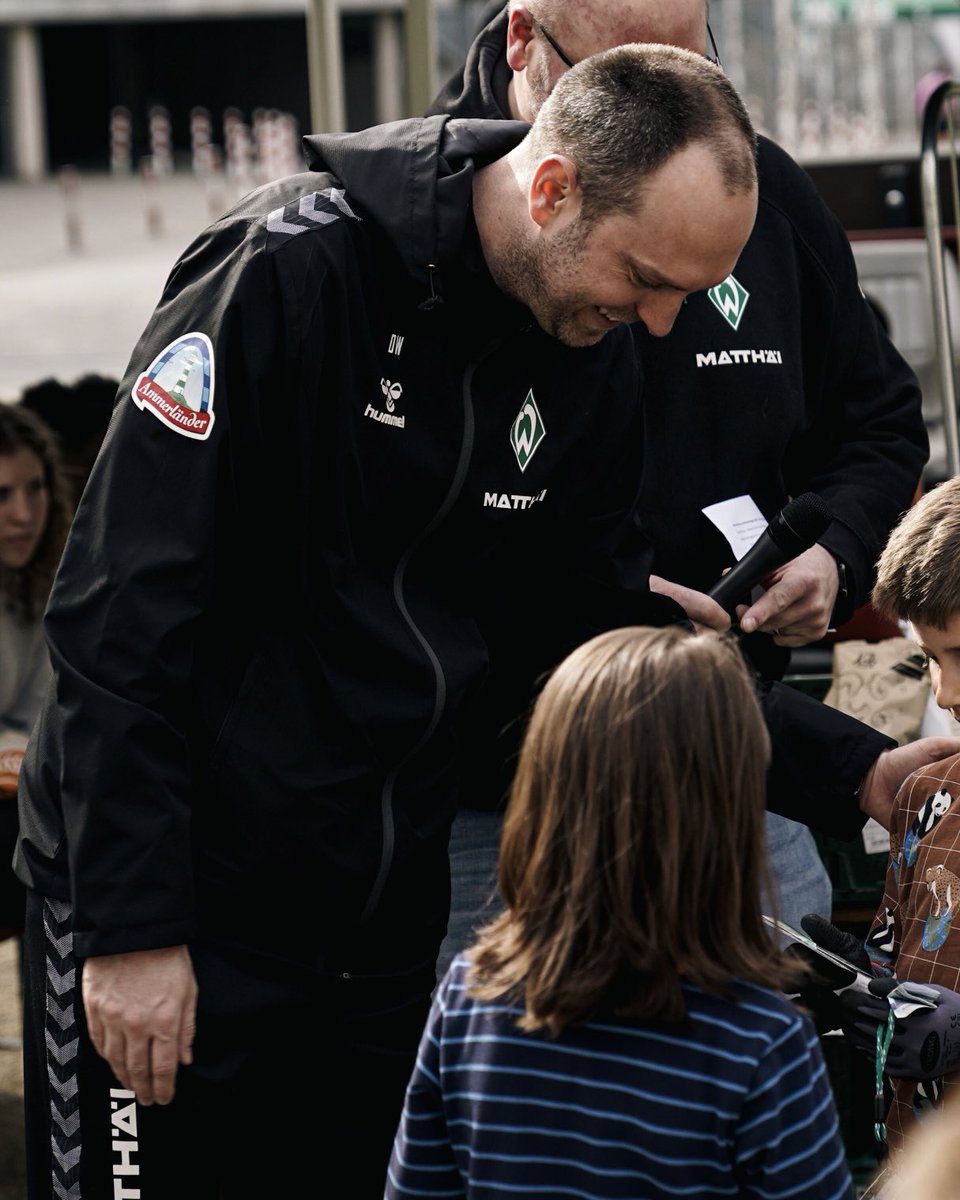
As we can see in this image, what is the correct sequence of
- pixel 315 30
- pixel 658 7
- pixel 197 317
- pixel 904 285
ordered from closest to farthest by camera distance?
pixel 197 317, pixel 658 7, pixel 315 30, pixel 904 285

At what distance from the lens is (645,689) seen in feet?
5.25

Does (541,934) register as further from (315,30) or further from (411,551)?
(315,30)

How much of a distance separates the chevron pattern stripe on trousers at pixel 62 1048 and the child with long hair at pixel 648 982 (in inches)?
23.9

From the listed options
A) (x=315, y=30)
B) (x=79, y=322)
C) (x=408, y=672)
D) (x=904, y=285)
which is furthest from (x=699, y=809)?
(x=79, y=322)

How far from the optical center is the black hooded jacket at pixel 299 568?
1.89 m

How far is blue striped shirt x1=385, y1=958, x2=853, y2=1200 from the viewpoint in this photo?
1551 mm

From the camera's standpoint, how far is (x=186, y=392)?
191 centimetres

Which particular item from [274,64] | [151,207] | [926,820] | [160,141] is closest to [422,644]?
[926,820]

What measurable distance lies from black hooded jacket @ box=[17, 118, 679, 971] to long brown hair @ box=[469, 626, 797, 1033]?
0.48 metres

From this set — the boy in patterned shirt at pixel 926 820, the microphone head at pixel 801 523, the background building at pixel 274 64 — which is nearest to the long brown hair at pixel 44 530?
the microphone head at pixel 801 523

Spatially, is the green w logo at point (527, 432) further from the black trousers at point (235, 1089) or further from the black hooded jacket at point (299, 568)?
the black trousers at point (235, 1089)

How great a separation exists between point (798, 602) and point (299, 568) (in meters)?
0.91

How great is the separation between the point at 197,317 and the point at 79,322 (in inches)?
637

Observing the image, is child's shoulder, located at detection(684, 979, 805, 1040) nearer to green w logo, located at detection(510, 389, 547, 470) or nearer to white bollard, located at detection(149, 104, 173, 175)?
green w logo, located at detection(510, 389, 547, 470)
